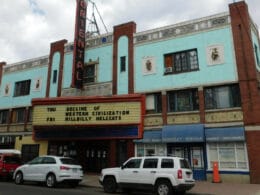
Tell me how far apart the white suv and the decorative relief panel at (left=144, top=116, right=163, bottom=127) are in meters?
6.91

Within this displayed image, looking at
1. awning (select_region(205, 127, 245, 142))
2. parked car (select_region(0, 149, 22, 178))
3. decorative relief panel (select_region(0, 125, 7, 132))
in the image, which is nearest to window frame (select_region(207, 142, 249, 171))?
awning (select_region(205, 127, 245, 142))

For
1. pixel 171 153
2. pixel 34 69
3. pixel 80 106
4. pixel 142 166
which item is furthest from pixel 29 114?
pixel 142 166

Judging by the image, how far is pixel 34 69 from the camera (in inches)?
1113

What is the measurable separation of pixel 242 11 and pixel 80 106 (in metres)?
13.7

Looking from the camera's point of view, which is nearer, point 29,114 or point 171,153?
point 171,153

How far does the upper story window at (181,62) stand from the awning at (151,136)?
480 cm

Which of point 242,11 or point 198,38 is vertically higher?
point 242,11

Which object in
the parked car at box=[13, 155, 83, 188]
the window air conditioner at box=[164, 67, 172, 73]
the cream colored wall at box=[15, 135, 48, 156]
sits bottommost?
the parked car at box=[13, 155, 83, 188]

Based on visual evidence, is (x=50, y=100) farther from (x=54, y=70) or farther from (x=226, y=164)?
(x=226, y=164)

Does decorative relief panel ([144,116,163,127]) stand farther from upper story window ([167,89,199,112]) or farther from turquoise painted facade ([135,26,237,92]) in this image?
turquoise painted facade ([135,26,237,92])

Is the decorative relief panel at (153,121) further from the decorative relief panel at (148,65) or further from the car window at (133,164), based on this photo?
the car window at (133,164)

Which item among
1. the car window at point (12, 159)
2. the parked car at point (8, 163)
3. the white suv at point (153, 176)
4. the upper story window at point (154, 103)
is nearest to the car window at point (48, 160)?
the white suv at point (153, 176)

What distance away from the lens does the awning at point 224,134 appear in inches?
673

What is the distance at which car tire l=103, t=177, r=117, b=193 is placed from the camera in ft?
45.6
